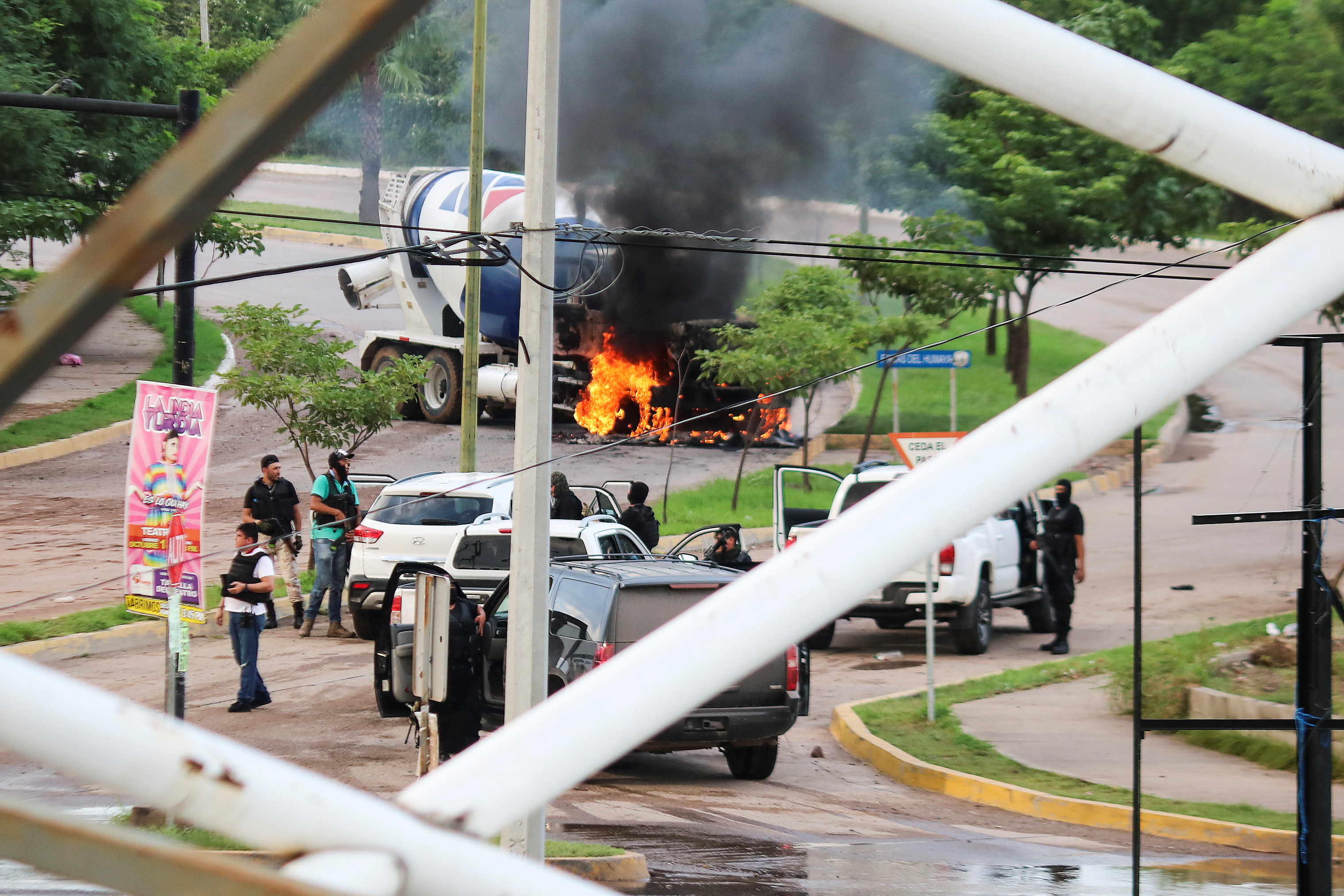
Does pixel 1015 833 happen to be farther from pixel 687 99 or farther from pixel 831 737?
pixel 687 99

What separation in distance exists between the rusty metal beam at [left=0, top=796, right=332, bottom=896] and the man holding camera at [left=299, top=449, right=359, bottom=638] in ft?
43.9

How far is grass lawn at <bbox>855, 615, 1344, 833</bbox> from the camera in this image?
9273mm

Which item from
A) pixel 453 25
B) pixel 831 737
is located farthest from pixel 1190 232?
pixel 831 737

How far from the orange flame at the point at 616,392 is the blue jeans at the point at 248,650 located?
14.6 metres

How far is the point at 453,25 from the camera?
3275cm

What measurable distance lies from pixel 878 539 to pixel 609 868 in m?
6.33

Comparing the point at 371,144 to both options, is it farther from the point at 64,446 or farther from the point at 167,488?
the point at 167,488

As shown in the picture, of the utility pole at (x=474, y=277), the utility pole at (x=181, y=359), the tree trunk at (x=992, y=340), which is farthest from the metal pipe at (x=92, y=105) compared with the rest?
the tree trunk at (x=992, y=340)

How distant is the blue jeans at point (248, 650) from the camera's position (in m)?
11.3

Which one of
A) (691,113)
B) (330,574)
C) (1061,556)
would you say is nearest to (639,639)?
(330,574)

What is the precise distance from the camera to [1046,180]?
27.2m

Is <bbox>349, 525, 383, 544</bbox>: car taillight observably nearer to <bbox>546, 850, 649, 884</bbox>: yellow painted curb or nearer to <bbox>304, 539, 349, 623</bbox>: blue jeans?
<bbox>304, 539, 349, 623</bbox>: blue jeans

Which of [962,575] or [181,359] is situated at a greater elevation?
[181,359]

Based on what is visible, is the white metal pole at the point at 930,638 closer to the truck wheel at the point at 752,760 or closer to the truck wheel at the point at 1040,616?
the truck wheel at the point at 752,760
